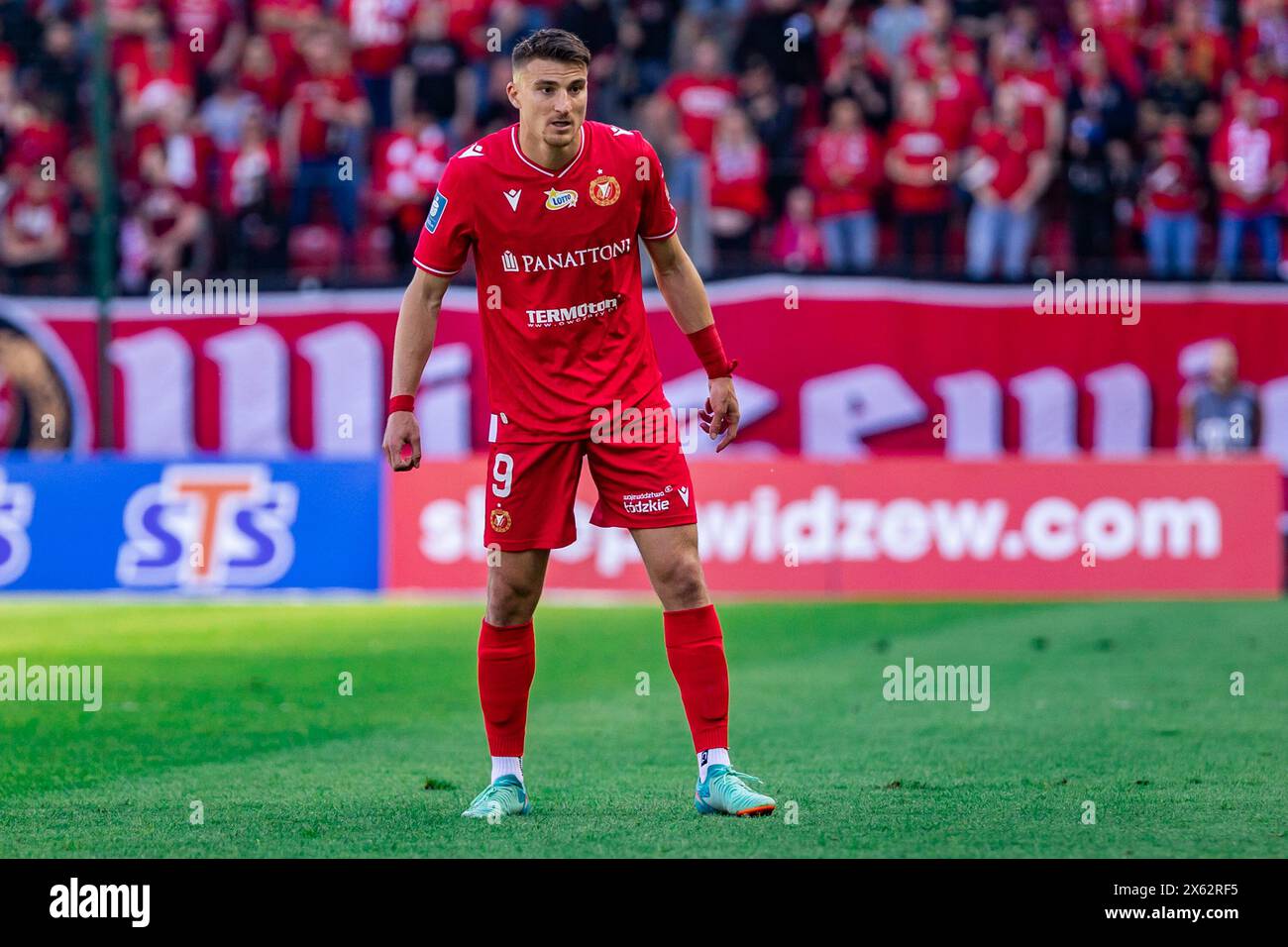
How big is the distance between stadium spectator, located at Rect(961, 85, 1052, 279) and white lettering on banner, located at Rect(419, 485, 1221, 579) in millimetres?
2670

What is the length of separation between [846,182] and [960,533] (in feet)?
12.3

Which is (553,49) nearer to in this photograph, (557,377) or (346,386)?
(557,377)

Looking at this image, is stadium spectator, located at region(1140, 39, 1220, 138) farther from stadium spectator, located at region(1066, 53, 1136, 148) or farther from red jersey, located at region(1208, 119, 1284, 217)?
red jersey, located at region(1208, 119, 1284, 217)

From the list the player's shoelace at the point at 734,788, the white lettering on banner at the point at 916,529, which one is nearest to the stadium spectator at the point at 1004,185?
the white lettering on banner at the point at 916,529

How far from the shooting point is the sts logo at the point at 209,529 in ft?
53.0

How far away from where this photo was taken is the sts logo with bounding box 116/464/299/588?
16.2 m

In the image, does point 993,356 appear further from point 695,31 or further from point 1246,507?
point 695,31

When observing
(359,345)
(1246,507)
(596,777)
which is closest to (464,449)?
(359,345)

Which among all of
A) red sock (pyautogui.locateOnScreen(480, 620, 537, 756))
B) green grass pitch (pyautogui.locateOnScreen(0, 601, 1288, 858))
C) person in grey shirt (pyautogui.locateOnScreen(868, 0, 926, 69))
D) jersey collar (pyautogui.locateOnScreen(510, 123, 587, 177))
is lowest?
green grass pitch (pyautogui.locateOnScreen(0, 601, 1288, 858))

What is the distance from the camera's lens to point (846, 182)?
17.9 meters

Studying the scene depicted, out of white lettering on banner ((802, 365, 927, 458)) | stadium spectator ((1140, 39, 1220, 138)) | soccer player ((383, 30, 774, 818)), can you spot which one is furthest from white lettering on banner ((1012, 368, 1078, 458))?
soccer player ((383, 30, 774, 818))

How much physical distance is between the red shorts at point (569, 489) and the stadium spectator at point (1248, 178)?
12439 millimetres

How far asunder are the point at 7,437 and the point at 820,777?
12.3m
